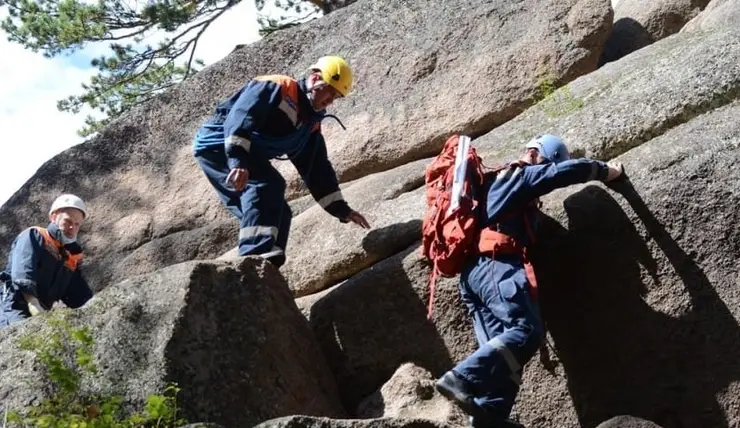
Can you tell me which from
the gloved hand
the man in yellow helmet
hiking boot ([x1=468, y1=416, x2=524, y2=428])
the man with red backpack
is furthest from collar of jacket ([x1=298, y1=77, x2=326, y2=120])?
hiking boot ([x1=468, y1=416, x2=524, y2=428])

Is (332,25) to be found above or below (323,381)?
above

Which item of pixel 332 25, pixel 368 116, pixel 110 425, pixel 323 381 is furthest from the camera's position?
pixel 332 25

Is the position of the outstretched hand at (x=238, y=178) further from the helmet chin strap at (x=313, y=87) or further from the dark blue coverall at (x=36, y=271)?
the dark blue coverall at (x=36, y=271)

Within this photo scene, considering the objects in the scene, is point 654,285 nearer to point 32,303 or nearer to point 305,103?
point 305,103

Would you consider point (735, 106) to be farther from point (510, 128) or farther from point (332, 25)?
point (332, 25)

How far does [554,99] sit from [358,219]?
212 cm

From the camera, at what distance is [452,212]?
22.0ft

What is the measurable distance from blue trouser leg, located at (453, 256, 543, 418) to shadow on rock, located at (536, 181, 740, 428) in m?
0.69

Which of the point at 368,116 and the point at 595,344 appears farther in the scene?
the point at 368,116

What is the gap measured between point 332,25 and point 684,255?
6108mm

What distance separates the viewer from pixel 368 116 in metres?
10.6

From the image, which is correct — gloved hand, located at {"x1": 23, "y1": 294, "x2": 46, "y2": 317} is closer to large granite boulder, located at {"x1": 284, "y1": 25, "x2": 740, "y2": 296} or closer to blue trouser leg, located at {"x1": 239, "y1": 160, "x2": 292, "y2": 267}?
blue trouser leg, located at {"x1": 239, "y1": 160, "x2": 292, "y2": 267}

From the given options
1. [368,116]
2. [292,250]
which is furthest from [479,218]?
[368,116]

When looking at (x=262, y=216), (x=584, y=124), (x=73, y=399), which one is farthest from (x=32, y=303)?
(x=584, y=124)
